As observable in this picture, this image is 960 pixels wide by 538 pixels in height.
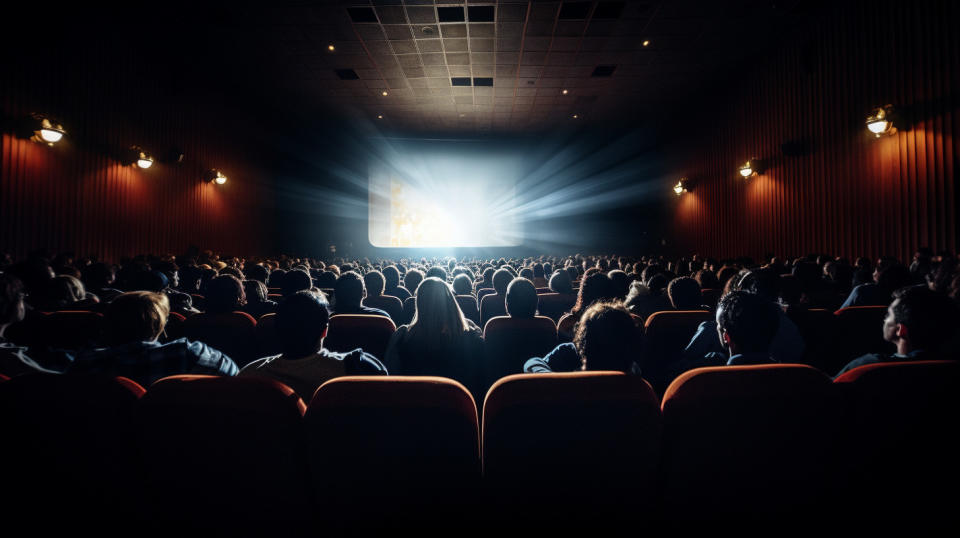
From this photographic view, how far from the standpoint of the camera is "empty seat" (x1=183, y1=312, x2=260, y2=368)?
8.84ft

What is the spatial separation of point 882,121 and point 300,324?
28.4 ft

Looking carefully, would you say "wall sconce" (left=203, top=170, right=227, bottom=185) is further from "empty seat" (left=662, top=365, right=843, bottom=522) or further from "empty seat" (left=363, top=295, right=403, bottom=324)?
"empty seat" (left=662, top=365, right=843, bottom=522)

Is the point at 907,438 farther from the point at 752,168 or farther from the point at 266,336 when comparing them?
the point at 752,168

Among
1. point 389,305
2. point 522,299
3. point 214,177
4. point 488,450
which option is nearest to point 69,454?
point 488,450

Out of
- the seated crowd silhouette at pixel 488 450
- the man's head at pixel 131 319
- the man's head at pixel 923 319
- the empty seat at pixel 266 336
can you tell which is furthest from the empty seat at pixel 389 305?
the man's head at pixel 923 319

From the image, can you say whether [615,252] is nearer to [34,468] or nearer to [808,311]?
[808,311]

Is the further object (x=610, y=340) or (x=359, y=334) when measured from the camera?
(x=359, y=334)

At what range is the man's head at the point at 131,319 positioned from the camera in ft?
5.82

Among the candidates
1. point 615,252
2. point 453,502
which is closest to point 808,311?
point 453,502

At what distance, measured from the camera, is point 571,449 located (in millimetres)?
1102

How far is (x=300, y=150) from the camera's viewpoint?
58.1ft

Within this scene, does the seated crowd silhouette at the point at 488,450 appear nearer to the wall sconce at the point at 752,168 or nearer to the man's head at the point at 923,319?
the man's head at the point at 923,319

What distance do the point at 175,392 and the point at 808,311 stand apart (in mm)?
3221

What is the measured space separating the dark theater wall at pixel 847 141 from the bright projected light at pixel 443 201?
8.98m
